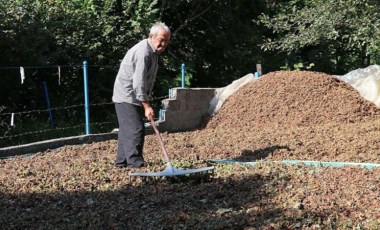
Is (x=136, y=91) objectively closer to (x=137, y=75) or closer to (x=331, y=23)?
(x=137, y=75)

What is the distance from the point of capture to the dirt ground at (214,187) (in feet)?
13.4

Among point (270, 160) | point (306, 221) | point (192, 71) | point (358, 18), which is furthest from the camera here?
point (192, 71)

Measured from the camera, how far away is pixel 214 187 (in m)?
5.05

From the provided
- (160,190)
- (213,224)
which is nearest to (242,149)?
(160,190)

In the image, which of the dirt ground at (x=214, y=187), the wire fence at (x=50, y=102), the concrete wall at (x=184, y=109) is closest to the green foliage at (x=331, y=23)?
the dirt ground at (x=214, y=187)

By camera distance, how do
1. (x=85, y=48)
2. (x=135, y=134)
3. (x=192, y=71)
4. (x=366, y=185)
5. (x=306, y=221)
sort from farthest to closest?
(x=192, y=71) < (x=85, y=48) < (x=135, y=134) < (x=366, y=185) < (x=306, y=221)

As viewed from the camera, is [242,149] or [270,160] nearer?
[270,160]

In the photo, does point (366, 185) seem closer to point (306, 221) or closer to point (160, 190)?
point (306, 221)

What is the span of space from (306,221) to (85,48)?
8.57 m

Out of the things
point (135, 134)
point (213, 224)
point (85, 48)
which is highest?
point (85, 48)

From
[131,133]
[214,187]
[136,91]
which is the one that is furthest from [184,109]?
[214,187]

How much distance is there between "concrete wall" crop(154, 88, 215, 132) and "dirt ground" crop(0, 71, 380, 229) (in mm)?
1120

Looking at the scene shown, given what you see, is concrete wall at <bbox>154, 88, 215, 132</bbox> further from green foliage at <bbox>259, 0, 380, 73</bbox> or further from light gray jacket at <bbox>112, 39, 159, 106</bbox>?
light gray jacket at <bbox>112, 39, 159, 106</bbox>

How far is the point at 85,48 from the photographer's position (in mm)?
11680
